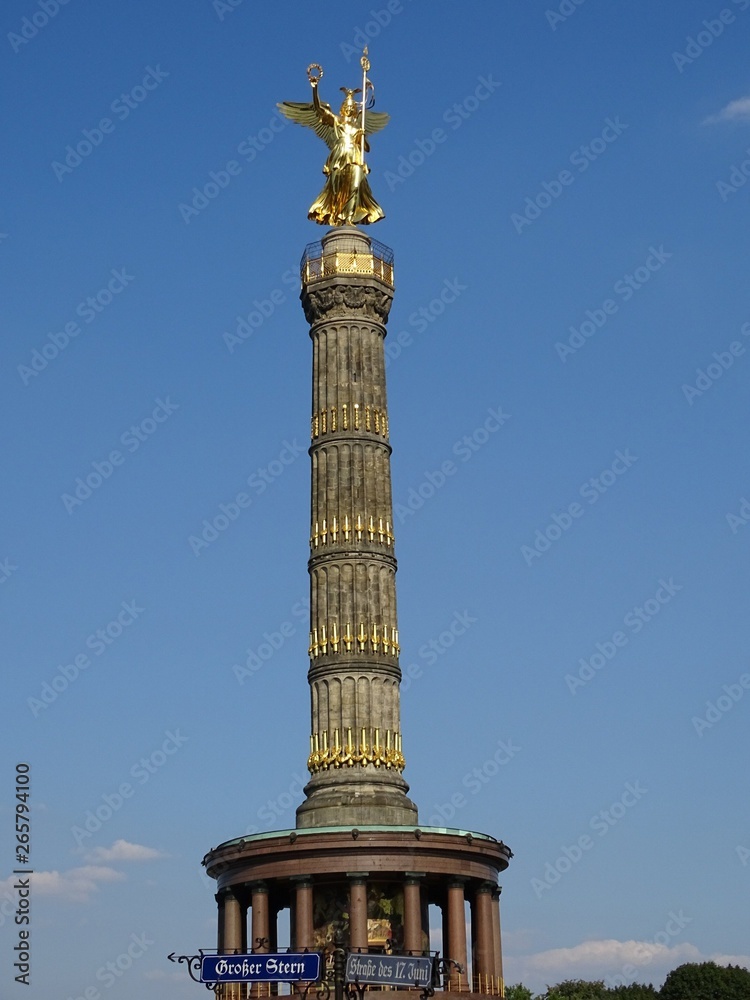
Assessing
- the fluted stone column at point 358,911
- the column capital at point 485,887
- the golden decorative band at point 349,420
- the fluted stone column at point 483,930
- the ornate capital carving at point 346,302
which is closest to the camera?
the fluted stone column at point 358,911

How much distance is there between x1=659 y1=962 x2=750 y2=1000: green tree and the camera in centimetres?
9612

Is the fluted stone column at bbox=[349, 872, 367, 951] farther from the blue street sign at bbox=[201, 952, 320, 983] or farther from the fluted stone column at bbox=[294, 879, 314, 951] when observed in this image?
the blue street sign at bbox=[201, 952, 320, 983]

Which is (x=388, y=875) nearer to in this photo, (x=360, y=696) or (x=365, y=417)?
(x=360, y=696)

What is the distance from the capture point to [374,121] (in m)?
63.1

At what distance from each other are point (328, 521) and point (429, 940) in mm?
14978

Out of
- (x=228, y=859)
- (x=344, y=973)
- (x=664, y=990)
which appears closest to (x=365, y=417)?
(x=228, y=859)

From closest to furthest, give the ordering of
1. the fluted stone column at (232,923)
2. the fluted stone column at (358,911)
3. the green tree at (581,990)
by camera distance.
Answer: the fluted stone column at (358,911) → the fluted stone column at (232,923) → the green tree at (581,990)

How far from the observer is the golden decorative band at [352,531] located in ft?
187

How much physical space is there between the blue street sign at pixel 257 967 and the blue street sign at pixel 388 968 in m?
1.60

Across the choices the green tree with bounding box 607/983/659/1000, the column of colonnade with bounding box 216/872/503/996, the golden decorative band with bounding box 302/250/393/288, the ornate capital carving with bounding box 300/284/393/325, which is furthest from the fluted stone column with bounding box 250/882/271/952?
the green tree with bounding box 607/983/659/1000

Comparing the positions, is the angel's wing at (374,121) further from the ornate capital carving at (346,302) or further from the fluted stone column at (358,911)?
the fluted stone column at (358,911)

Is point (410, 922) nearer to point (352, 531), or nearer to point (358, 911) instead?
point (358, 911)

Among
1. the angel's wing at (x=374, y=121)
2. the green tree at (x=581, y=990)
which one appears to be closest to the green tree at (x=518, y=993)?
the green tree at (x=581, y=990)

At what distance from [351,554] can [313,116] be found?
705 inches
